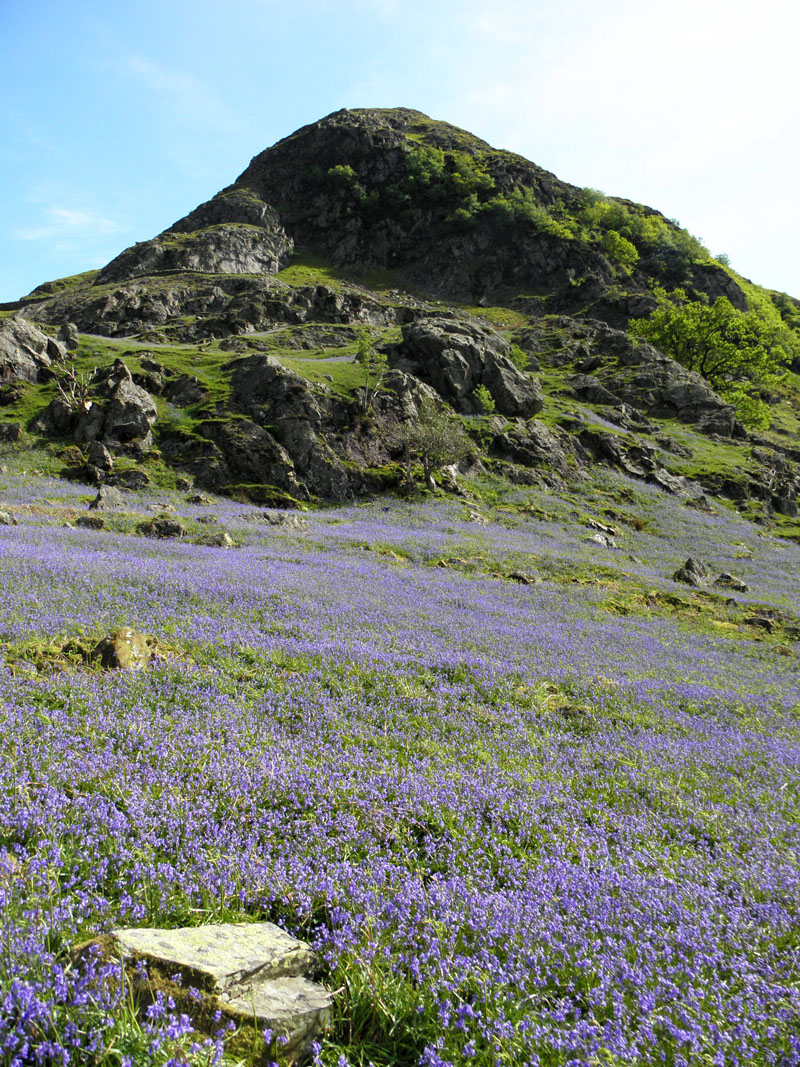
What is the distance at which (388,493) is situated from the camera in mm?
42094

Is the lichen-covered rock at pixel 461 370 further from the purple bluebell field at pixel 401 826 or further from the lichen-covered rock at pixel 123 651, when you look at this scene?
the lichen-covered rock at pixel 123 651

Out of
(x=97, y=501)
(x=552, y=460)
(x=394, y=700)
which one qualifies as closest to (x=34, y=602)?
(x=394, y=700)

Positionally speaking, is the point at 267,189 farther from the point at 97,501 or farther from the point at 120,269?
the point at 97,501

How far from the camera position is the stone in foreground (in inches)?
112

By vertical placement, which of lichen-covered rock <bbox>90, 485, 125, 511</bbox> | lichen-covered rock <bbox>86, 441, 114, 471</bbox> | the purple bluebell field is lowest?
the purple bluebell field

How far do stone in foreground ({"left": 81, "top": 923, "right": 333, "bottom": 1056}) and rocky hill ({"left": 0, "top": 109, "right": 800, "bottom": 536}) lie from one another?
34685 millimetres

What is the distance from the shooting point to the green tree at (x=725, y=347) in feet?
274

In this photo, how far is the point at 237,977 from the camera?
3.05m

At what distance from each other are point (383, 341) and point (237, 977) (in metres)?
74.3

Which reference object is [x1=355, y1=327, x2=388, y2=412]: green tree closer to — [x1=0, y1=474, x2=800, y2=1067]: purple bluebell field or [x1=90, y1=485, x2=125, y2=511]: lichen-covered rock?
[x1=90, y1=485, x2=125, y2=511]: lichen-covered rock

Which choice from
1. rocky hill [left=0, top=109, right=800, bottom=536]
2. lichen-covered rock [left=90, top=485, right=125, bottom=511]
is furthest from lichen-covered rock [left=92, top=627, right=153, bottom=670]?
rocky hill [left=0, top=109, right=800, bottom=536]

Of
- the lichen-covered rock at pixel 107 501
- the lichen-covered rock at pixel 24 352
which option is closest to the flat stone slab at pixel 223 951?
the lichen-covered rock at pixel 107 501

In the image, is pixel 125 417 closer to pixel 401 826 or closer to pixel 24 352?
pixel 24 352

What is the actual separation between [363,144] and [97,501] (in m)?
188
